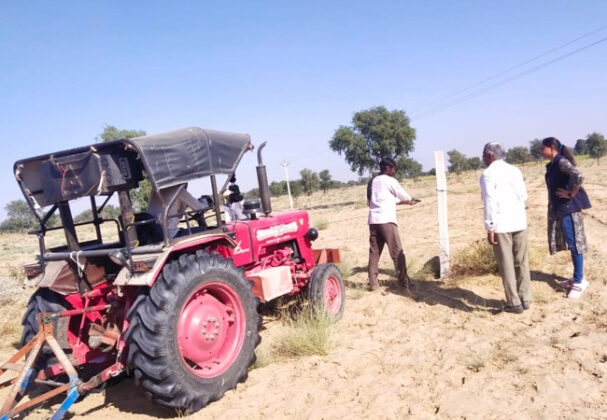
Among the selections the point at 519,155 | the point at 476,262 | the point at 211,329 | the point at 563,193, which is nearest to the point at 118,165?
the point at 211,329

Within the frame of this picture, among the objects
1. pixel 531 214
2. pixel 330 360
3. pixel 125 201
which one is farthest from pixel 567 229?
pixel 531 214

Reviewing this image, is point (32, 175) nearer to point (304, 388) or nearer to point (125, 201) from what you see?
point (125, 201)

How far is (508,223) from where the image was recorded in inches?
185

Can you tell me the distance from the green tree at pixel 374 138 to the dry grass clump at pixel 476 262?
26581 millimetres

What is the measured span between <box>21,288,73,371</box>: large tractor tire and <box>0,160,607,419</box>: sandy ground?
44 centimetres

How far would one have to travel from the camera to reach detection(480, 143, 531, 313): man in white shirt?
4.71 m

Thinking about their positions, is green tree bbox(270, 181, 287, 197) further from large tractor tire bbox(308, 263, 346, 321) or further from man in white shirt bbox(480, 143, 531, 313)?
man in white shirt bbox(480, 143, 531, 313)

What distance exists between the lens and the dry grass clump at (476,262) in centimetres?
634

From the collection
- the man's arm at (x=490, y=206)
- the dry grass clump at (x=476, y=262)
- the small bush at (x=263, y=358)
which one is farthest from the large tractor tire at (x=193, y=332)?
the dry grass clump at (x=476, y=262)

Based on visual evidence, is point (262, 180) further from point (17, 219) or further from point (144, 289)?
point (17, 219)

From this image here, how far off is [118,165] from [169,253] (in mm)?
890

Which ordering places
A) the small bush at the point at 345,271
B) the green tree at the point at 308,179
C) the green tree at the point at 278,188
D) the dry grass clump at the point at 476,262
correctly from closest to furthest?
the dry grass clump at the point at 476,262
the small bush at the point at 345,271
the green tree at the point at 308,179
the green tree at the point at 278,188

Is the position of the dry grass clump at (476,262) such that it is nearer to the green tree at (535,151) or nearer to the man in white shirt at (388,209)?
the man in white shirt at (388,209)

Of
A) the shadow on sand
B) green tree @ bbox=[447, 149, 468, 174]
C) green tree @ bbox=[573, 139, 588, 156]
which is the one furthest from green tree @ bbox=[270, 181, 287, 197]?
green tree @ bbox=[573, 139, 588, 156]
